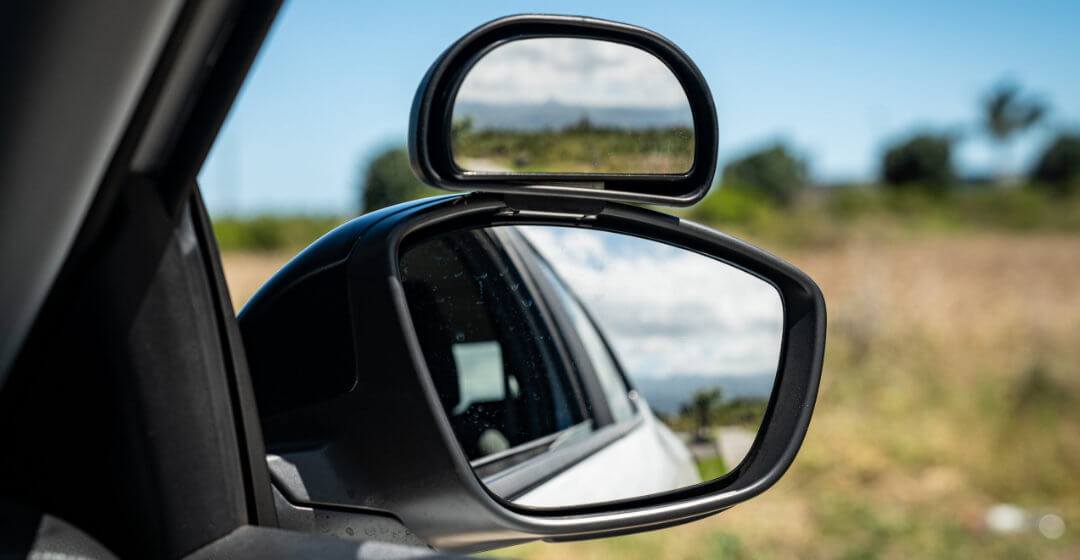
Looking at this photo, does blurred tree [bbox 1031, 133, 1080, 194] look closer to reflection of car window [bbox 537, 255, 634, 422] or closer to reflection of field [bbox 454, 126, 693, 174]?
reflection of car window [bbox 537, 255, 634, 422]

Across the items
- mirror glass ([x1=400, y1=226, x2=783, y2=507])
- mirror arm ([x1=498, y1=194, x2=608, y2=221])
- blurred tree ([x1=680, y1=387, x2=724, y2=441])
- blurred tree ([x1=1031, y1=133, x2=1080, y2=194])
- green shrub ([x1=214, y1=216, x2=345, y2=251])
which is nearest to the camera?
mirror arm ([x1=498, y1=194, x2=608, y2=221])

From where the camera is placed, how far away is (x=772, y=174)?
23.3m

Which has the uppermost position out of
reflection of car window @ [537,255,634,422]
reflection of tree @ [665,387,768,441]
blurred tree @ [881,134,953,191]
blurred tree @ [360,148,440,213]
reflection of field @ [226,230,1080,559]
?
blurred tree @ [881,134,953,191]

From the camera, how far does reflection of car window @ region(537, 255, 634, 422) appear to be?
86.0 inches

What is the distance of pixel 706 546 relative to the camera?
23.5 feet

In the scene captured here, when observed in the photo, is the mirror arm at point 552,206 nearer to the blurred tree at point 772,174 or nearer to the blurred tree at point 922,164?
the blurred tree at point 772,174

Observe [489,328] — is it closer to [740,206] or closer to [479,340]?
[479,340]

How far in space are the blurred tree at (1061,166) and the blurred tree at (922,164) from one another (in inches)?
112

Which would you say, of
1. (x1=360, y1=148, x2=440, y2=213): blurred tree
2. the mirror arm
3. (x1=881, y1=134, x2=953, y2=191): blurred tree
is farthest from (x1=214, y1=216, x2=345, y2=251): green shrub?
(x1=881, y1=134, x2=953, y2=191): blurred tree

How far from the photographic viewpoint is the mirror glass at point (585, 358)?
65.0 inches

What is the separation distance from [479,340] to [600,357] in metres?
0.74

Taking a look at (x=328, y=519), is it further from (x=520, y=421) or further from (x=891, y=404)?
→ (x=891, y=404)

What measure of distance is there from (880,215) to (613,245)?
23797mm

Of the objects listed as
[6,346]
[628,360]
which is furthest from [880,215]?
[6,346]
